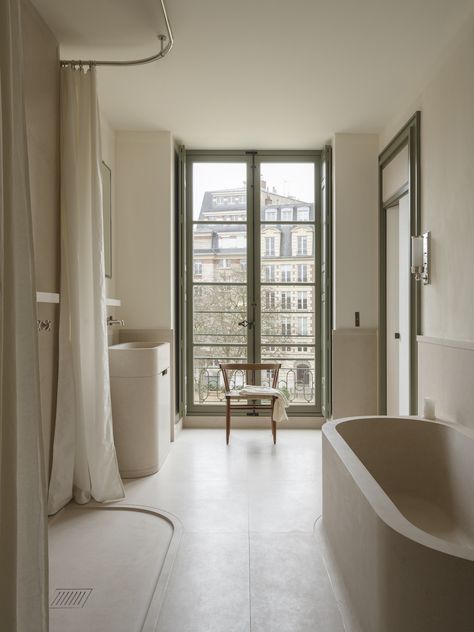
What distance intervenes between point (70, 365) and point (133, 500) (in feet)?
2.95

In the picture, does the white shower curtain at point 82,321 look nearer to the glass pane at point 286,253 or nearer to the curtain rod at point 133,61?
the curtain rod at point 133,61

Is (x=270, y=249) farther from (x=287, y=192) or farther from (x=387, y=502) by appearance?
(x=387, y=502)

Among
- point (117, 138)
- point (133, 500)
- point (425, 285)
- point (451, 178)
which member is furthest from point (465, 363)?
point (117, 138)

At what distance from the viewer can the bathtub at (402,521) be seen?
1.17m

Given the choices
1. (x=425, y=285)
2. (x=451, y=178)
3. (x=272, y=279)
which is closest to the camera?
(x=451, y=178)

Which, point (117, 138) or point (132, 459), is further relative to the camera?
point (117, 138)

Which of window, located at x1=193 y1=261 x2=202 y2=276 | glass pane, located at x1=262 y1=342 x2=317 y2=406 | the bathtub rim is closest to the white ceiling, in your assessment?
window, located at x1=193 y1=261 x2=202 y2=276

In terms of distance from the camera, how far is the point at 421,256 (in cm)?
306

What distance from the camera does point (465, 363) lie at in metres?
2.54

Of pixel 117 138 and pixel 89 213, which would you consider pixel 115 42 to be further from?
pixel 117 138

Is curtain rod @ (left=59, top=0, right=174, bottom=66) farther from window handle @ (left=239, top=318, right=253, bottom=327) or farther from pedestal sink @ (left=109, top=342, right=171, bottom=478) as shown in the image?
window handle @ (left=239, top=318, right=253, bottom=327)

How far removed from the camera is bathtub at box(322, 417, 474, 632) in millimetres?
1173

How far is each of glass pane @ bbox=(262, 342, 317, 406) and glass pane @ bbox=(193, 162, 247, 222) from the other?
137 centimetres

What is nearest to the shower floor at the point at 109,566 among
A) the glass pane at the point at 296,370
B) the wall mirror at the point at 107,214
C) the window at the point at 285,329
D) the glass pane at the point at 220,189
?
the wall mirror at the point at 107,214
